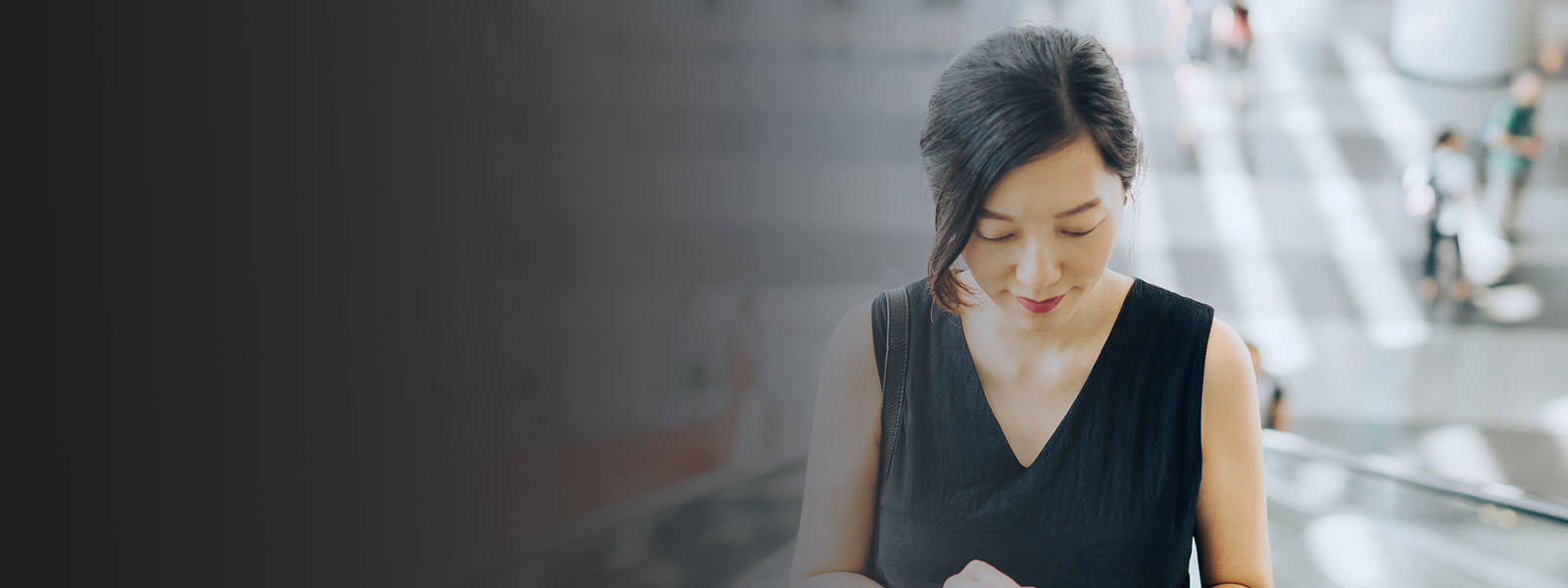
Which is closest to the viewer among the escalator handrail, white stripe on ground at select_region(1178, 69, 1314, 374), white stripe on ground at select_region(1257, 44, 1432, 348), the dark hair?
the dark hair

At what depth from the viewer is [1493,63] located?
902 centimetres

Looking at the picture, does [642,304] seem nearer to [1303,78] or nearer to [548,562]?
[548,562]

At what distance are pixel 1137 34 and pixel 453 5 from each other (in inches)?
393

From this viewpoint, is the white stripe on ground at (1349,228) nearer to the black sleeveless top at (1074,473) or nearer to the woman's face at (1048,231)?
the black sleeveless top at (1074,473)

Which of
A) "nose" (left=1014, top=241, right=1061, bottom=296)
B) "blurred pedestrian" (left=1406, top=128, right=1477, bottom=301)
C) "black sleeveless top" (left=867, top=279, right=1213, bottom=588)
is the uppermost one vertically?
"nose" (left=1014, top=241, right=1061, bottom=296)

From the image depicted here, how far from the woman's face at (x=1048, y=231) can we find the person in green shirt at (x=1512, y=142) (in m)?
6.84

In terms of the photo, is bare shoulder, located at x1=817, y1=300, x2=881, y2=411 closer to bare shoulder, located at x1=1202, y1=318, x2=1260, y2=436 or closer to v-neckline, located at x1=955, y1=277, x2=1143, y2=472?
v-neckline, located at x1=955, y1=277, x2=1143, y2=472

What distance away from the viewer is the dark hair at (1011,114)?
1077 mm

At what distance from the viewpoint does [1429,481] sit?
129 inches

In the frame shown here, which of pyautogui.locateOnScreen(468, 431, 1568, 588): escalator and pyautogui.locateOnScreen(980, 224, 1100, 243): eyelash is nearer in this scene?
pyautogui.locateOnScreen(980, 224, 1100, 243): eyelash

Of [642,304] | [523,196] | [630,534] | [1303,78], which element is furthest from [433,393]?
[1303,78]

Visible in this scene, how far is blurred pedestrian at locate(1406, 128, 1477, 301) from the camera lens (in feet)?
19.5

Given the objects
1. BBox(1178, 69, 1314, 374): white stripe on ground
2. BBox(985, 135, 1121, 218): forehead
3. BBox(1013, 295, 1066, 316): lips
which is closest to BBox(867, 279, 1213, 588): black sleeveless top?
BBox(1013, 295, 1066, 316): lips

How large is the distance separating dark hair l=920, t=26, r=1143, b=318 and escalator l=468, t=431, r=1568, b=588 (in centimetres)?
196
